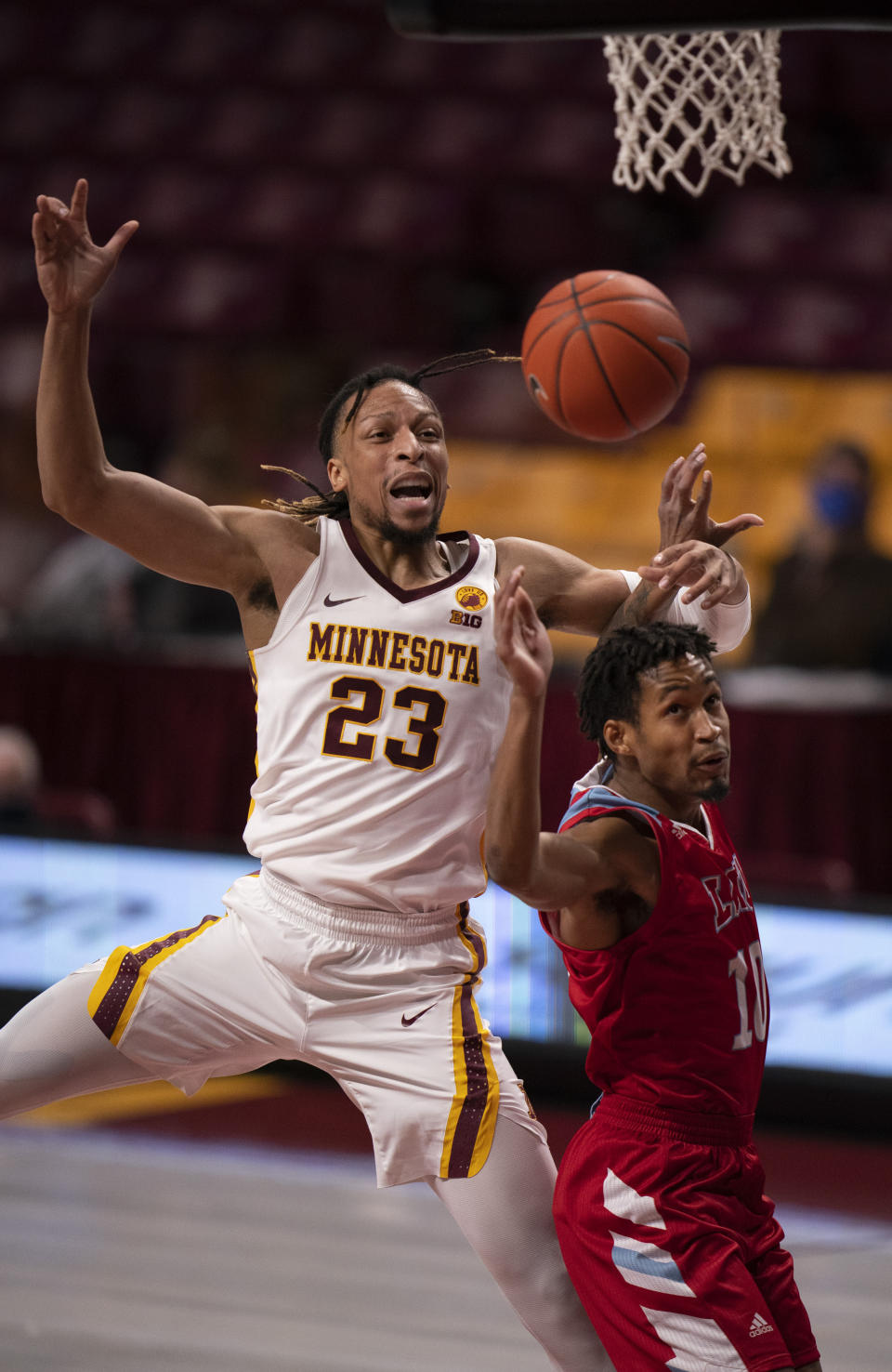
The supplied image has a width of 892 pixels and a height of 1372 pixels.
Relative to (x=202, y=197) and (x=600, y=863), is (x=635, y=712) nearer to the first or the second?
(x=600, y=863)

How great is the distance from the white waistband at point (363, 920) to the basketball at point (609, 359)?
1.26 metres

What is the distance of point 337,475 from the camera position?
4.00 m

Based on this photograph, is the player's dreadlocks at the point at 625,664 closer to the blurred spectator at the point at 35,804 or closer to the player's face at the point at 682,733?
the player's face at the point at 682,733

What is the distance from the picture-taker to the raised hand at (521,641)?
3.12 meters

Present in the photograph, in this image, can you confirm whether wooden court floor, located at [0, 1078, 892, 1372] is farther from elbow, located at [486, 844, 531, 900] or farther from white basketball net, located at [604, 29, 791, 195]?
white basketball net, located at [604, 29, 791, 195]

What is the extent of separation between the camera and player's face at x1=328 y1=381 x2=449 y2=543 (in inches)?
151

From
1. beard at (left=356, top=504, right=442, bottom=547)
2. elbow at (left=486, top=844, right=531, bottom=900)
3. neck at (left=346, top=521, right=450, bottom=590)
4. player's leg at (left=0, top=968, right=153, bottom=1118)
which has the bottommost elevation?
player's leg at (left=0, top=968, right=153, bottom=1118)

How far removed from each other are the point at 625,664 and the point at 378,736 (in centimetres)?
56

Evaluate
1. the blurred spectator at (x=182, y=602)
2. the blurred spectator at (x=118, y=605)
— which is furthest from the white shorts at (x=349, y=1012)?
the blurred spectator at (x=182, y=602)

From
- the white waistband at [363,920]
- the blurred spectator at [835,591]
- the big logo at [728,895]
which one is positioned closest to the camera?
the big logo at [728,895]

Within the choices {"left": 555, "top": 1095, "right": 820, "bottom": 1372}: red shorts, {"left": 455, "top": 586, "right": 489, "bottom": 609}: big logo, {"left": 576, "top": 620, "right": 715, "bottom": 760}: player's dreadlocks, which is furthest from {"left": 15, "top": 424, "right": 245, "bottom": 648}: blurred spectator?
{"left": 555, "top": 1095, "right": 820, "bottom": 1372}: red shorts

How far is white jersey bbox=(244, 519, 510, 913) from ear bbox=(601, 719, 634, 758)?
0.37 meters

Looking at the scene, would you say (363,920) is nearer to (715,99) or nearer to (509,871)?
(509,871)

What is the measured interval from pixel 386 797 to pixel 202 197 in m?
11.2
